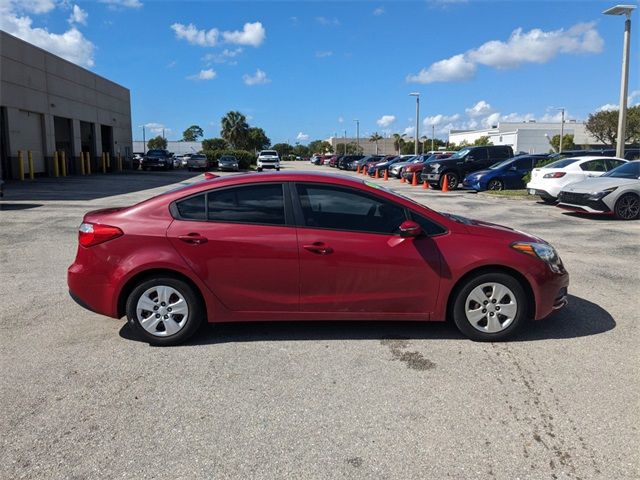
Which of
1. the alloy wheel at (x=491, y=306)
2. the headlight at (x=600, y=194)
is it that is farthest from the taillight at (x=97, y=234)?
the headlight at (x=600, y=194)

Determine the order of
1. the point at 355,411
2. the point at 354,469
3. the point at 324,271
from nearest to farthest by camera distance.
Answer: the point at 354,469 → the point at 355,411 → the point at 324,271

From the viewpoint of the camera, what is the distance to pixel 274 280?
4.63 metres

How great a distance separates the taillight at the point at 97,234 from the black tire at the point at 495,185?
60.1ft

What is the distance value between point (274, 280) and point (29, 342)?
233 cm

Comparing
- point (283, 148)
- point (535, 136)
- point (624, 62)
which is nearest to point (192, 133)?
point (283, 148)

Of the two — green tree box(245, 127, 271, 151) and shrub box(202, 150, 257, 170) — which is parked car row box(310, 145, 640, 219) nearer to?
shrub box(202, 150, 257, 170)

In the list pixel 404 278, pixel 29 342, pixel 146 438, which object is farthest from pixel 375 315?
pixel 29 342

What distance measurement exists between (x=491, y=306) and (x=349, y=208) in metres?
1.52

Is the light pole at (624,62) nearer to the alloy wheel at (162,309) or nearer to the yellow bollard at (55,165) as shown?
the alloy wheel at (162,309)

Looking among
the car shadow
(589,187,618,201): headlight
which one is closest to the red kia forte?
Answer: the car shadow

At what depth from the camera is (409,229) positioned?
15.0 ft

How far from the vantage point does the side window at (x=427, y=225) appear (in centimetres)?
472

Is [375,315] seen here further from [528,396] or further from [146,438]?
[146,438]

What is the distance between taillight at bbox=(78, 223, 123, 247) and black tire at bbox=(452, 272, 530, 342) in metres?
3.04
